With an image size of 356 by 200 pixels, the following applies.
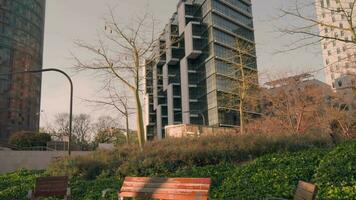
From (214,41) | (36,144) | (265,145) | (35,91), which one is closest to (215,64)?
(214,41)

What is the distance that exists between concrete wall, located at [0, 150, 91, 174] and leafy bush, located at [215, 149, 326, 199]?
54.7 ft

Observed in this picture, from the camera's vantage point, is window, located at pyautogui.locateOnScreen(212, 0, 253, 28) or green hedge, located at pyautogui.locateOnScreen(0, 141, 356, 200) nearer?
green hedge, located at pyautogui.locateOnScreen(0, 141, 356, 200)

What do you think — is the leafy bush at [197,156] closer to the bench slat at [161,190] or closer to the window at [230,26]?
the bench slat at [161,190]

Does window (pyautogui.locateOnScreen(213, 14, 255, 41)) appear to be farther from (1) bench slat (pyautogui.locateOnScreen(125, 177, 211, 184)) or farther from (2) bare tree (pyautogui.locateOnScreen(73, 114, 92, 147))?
(1) bench slat (pyautogui.locateOnScreen(125, 177, 211, 184))

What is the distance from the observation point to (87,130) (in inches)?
2564

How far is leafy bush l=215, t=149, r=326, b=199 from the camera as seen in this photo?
7.82 metres

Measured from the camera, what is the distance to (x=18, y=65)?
50.5 metres

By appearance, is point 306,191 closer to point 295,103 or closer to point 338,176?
point 338,176

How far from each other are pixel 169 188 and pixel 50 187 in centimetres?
394

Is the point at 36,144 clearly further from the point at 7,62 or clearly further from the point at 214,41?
the point at 214,41

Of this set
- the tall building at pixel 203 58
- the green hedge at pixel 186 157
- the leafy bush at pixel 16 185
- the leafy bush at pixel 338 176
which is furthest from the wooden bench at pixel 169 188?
the tall building at pixel 203 58

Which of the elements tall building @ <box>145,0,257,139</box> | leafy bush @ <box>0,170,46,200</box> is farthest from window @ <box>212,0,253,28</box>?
leafy bush @ <box>0,170,46,200</box>

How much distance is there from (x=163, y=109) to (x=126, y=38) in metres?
62.6

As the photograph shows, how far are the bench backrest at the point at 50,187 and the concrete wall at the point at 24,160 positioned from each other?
15.4m
